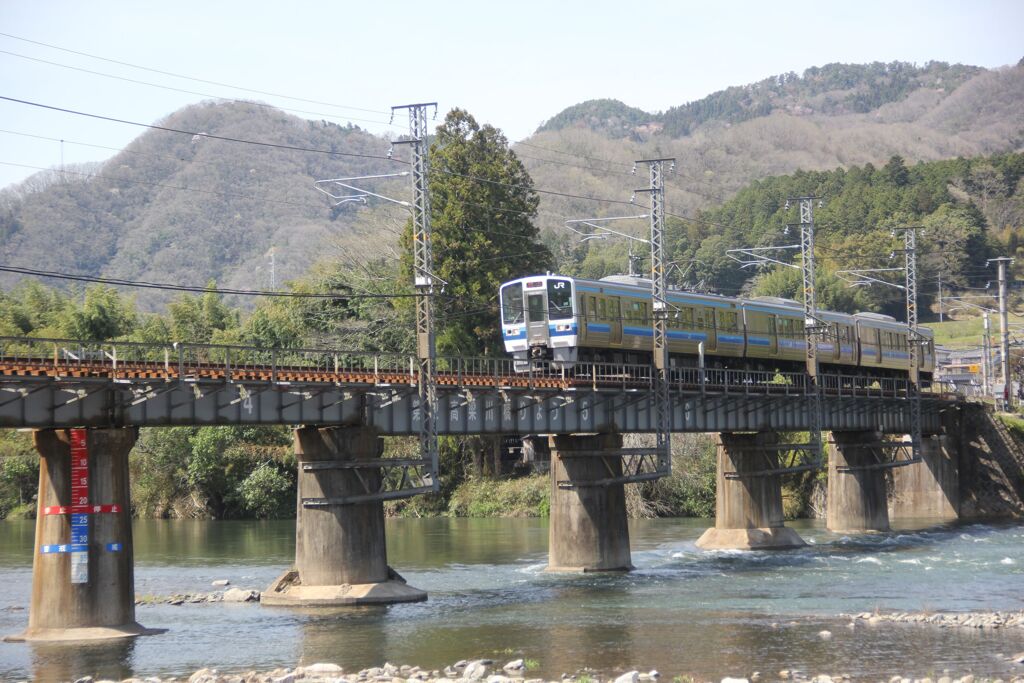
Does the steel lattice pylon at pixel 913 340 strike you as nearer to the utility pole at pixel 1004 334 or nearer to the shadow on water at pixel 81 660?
the utility pole at pixel 1004 334

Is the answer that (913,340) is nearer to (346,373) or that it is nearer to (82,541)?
(346,373)

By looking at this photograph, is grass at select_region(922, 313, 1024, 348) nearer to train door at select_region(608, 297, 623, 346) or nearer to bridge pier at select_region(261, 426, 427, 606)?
train door at select_region(608, 297, 623, 346)

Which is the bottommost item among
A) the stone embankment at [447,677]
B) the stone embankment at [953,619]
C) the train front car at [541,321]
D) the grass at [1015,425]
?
the stone embankment at [953,619]

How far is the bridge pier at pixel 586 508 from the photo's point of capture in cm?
5347

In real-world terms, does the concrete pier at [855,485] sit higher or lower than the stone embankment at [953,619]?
higher

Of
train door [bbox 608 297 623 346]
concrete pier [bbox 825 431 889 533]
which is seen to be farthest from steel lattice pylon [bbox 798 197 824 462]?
train door [bbox 608 297 623 346]

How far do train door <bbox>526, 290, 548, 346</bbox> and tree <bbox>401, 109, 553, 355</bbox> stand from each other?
108 ft

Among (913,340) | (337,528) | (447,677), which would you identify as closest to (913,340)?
(913,340)

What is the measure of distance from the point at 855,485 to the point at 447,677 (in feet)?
158

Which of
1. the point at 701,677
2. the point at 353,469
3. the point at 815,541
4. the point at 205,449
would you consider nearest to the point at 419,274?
the point at 353,469

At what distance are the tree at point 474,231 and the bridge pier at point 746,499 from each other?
95.5 feet

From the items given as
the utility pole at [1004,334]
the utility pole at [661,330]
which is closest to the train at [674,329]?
the utility pole at [661,330]

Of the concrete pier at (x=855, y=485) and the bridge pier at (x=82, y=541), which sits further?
the concrete pier at (x=855, y=485)

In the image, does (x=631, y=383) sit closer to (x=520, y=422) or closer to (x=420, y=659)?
(x=520, y=422)
